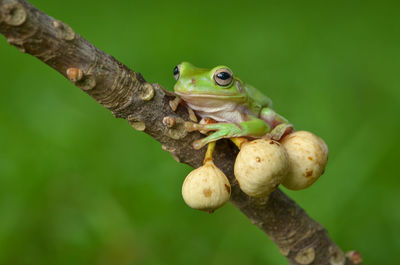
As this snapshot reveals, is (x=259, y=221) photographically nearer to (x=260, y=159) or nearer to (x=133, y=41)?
(x=260, y=159)

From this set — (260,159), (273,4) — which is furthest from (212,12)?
(260,159)

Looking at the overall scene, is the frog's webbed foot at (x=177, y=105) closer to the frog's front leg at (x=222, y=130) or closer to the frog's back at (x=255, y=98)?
the frog's front leg at (x=222, y=130)

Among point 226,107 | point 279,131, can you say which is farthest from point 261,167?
point 226,107

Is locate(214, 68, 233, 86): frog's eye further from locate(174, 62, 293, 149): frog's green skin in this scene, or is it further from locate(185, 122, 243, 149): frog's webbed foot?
locate(185, 122, 243, 149): frog's webbed foot

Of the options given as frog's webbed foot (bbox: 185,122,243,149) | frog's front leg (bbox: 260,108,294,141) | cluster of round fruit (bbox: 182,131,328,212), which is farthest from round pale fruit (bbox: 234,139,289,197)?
frog's front leg (bbox: 260,108,294,141)

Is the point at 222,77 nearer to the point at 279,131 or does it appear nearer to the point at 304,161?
the point at 279,131

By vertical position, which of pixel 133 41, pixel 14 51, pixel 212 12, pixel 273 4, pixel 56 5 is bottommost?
pixel 14 51
